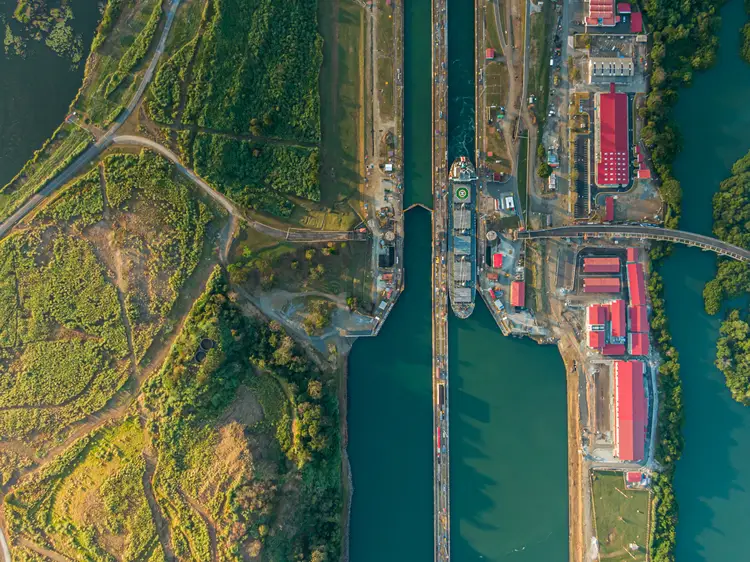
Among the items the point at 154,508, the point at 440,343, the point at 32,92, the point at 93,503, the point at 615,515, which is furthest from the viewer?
the point at 615,515

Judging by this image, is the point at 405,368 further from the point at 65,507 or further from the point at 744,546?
the point at 744,546

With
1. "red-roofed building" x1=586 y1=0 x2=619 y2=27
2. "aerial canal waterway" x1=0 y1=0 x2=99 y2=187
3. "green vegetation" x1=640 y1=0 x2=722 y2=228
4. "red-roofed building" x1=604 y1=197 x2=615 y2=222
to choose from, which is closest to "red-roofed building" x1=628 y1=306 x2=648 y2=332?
"green vegetation" x1=640 y1=0 x2=722 y2=228

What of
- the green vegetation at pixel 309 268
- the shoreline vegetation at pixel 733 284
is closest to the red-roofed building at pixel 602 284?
the shoreline vegetation at pixel 733 284

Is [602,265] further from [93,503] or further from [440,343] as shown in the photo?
[93,503]

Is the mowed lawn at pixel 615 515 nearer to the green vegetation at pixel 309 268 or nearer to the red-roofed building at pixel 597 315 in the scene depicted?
the red-roofed building at pixel 597 315

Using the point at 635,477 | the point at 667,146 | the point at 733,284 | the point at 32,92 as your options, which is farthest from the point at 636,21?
the point at 32,92

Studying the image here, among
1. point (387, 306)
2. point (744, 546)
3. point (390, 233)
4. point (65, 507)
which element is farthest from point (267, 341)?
point (744, 546)

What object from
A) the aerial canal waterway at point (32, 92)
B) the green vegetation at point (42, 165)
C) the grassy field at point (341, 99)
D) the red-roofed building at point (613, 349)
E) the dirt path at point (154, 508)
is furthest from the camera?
the red-roofed building at point (613, 349)
